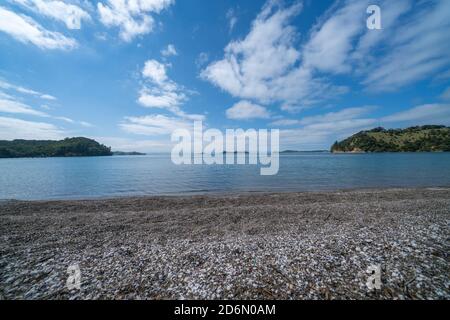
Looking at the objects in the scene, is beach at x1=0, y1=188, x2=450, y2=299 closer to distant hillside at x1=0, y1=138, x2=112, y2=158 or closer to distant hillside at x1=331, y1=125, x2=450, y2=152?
distant hillside at x1=331, y1=125, x2=450, y2=152

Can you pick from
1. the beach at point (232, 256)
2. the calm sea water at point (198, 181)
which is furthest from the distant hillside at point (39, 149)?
the beach at point (232, 256)

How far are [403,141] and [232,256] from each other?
24130cm

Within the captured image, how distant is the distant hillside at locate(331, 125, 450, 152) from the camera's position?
15612 centimetres

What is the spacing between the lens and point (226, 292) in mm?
4934

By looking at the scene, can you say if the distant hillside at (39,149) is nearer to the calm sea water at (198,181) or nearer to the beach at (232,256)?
the calm sea water at (198,181)

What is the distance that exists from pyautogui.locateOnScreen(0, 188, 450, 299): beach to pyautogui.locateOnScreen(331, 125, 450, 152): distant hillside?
213129 mm

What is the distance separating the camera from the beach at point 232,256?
4996 mm

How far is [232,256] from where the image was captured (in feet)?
Answer: 21.7

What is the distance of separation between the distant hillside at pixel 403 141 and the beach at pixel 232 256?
699 feet

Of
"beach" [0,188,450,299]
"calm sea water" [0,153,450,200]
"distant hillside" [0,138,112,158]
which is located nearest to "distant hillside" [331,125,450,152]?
"calm sea water" [0,153,450,200]

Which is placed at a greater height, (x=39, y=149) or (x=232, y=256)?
(x=39, y=149)

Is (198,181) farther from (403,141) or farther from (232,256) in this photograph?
(403,141)

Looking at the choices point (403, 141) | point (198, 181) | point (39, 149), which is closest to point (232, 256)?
point (198, 181)
